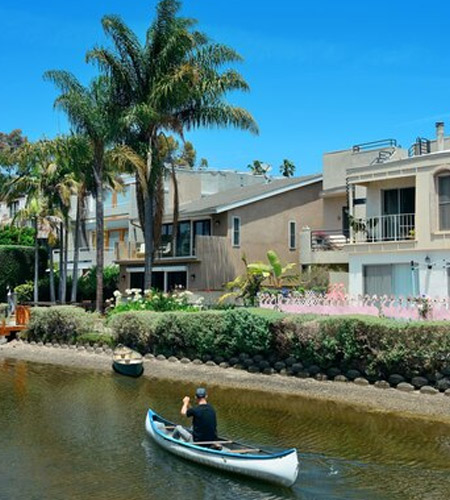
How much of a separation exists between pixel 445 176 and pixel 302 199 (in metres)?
16.4

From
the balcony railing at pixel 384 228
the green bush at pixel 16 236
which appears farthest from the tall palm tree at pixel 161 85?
the green bush at pixel 16 236

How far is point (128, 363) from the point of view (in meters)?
25.9

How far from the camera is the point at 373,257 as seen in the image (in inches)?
1203

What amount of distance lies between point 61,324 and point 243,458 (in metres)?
23.1

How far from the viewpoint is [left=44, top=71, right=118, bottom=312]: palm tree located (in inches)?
1457

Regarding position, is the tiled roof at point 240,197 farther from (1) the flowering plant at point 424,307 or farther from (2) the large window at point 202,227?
(1) the flowering plant at point 424,307

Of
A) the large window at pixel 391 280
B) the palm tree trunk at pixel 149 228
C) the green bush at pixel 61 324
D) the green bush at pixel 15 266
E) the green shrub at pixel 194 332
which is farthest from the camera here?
the green bush at pixel 15 266

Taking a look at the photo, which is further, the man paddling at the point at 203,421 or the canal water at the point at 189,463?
the man paddling at the point at 203,421

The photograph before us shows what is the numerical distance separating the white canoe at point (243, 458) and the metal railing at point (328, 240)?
2335cm

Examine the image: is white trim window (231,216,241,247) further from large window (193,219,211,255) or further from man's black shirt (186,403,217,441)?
man's black shirt (186,403,217,441)

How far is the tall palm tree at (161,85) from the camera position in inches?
1406

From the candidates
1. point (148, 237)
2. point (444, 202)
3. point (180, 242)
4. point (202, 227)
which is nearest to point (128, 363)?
point (148, 237)

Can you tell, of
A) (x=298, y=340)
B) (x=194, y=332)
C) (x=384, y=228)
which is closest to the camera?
(x=298, y=340)

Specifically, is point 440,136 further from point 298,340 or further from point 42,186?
point 42,186
